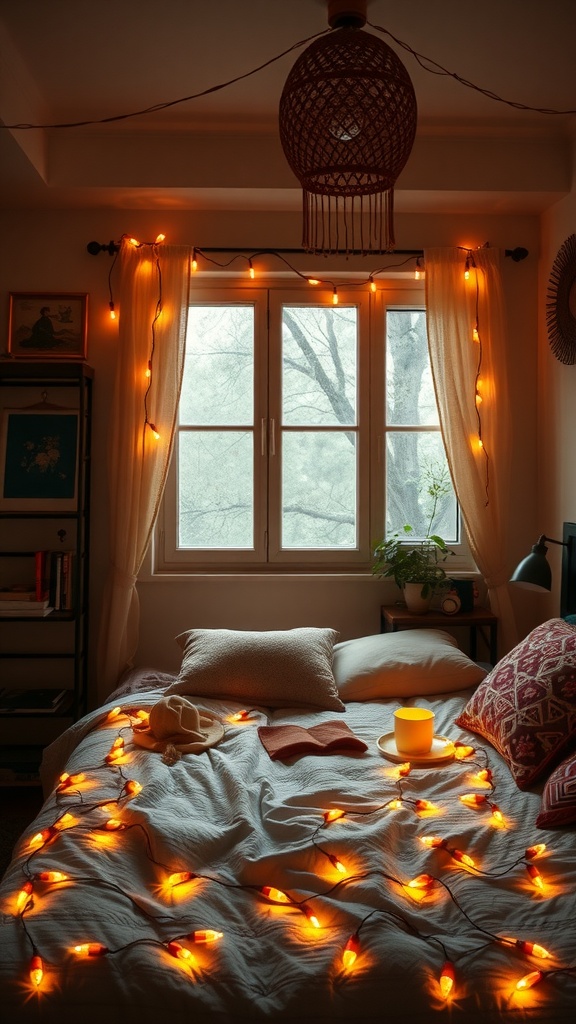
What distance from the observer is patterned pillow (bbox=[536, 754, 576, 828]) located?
6.15ft

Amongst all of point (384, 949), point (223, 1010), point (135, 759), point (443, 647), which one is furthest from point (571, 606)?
point (223, 1010)

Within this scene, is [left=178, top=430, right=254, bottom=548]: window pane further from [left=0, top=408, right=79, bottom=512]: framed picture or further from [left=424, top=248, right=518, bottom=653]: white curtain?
[left=424, top=248, right=518, bottom=653]: white curtain

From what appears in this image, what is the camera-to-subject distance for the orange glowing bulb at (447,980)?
4.42 ft

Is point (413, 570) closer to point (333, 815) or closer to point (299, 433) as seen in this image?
point (299, 433)

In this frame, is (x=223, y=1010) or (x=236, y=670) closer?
(x=223, y=1010)

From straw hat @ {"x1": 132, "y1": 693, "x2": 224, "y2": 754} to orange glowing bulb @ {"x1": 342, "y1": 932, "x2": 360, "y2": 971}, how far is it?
1.04m

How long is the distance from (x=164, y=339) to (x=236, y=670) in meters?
1.51

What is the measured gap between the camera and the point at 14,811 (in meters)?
3.25

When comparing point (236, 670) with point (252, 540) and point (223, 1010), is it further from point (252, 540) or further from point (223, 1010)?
point (223, 1010)

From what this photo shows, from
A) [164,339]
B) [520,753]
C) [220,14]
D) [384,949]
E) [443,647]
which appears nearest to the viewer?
[384,949]

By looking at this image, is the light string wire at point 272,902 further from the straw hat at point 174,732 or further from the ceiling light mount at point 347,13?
the ceiling light mount at point 347,13

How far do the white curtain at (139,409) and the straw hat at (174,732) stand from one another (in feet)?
3.36

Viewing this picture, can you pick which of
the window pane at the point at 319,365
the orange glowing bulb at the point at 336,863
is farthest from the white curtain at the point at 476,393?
the orange glowing bulb at the point at 336,863

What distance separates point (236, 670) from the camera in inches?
114
